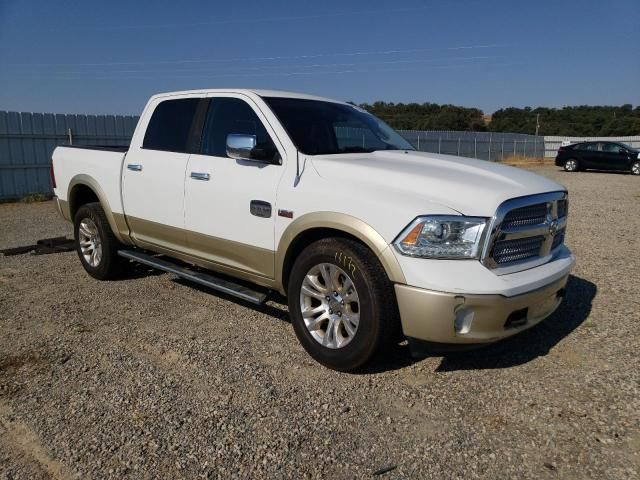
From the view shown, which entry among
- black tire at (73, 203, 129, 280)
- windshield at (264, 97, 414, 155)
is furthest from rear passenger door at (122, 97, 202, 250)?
Answer: windshield at (264, 97, 414, 155)

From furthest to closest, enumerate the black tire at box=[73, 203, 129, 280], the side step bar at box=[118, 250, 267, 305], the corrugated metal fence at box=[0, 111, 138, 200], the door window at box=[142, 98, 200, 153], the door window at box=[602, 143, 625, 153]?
the door window at box=[602, 143, 625, 153], the corrugated metal fence at box=[0, 111, 138, 200], the black tire at box=[73, 203, 129, 280], the door window at box=[142, 98, 200, 153], the side step bar at box=[118, 250, 267, 305]

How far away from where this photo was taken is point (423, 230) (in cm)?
312

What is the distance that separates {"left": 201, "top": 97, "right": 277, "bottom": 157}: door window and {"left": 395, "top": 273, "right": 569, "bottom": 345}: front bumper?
1.90 metres

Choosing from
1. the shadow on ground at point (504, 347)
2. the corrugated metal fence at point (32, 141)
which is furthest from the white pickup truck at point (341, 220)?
the corrugated metal fence at point (32, 141)

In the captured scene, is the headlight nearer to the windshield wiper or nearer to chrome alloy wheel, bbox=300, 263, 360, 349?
chrome alloy wheel, bbox=300, 263, 360, 349

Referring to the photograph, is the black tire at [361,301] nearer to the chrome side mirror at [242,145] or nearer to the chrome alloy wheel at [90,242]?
the chrome side mirror at [242,145]

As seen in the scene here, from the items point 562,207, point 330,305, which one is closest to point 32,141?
point 330,305

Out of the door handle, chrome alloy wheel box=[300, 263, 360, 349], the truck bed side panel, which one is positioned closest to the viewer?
chrome alloy wheel box=[300, 263, 360, 349]

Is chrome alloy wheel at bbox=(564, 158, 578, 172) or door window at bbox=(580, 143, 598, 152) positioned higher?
door window at bbox=(580, 143, 598, 152)

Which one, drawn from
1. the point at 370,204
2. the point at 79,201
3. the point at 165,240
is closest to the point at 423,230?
the point at 370,204

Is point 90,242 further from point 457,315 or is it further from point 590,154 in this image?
point 590,154

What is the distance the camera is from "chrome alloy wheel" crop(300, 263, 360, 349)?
3.51 m

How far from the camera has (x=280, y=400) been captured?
10.7 feet

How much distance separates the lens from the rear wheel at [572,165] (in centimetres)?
2717
